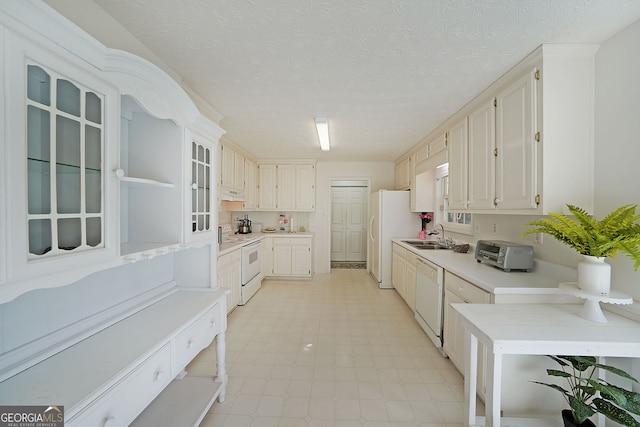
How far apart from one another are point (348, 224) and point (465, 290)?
4.85 m

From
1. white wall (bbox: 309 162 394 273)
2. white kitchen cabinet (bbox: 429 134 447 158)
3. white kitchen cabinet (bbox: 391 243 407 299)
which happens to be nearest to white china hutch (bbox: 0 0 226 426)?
white kitchen cabinet (bbox: 429 134 447 158)

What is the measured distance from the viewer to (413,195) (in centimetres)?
401

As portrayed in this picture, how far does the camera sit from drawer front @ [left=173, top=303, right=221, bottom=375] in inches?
49.6

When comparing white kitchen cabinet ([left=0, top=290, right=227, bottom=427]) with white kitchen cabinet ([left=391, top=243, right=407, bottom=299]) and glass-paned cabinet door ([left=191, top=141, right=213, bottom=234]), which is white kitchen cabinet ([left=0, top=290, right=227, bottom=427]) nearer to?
glass-paned cabinet door ([left=191, top=141, right=213, bottom=234])

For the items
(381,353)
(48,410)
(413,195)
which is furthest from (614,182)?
(48,410)

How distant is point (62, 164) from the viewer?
891mm

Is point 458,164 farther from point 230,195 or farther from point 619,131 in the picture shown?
point 230,195

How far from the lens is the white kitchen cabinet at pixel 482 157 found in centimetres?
206

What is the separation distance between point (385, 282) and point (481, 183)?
2558mm

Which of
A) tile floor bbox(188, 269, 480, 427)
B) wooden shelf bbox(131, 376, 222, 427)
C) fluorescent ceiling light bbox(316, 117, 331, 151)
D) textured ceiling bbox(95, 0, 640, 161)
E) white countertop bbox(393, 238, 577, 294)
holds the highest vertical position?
textured ceiling bbox(95, 0, 640, 161)

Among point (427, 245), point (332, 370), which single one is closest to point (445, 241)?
point (427, 245)

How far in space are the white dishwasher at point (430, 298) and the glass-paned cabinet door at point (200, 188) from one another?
212 cm

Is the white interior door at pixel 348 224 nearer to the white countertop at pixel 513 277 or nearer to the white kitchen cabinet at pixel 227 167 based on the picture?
the white kitchen cabinet at pixel 227 167

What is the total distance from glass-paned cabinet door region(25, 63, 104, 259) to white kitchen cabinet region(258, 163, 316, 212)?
4009mm
